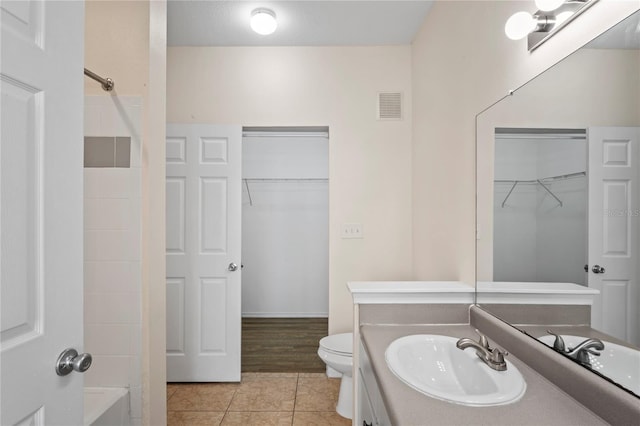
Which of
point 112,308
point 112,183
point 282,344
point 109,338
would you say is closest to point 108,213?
point 112,183

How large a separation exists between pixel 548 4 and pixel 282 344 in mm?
3257

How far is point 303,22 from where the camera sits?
95.7 inches

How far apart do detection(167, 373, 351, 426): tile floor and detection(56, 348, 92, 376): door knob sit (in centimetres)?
151

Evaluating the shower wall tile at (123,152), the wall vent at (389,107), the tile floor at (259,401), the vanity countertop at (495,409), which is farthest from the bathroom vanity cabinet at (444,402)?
the wall vent at (389,107)

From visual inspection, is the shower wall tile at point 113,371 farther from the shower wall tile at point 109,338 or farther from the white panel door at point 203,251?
the white panel door at point 203,251

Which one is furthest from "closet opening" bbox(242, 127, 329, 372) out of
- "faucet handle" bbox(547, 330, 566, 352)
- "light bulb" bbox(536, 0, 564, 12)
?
"faucet handle" bbox(547, 330, 566, 352)

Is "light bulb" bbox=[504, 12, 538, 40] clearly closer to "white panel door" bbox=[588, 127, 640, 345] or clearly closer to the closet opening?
"white panel door" bbox=[588, 127, 640, 345]

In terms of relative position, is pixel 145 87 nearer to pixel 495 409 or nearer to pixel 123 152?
pixel 123 152

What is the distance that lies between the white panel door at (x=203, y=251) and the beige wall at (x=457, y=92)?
4.56ft

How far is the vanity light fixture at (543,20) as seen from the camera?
1022mm

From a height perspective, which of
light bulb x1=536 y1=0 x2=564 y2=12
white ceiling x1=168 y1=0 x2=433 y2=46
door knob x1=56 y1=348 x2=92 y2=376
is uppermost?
white ceiling x1=168 y1=0 x2=433 y2=46

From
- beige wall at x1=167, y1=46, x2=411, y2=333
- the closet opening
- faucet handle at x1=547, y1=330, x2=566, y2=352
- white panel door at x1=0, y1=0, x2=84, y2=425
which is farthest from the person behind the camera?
the closet opening

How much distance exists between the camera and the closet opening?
427 centimetres

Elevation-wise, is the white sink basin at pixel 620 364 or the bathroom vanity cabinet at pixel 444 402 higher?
the white sink basin at pixel 620 364
